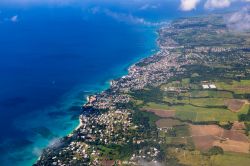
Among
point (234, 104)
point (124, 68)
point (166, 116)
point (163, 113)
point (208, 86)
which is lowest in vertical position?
point (166, 116)

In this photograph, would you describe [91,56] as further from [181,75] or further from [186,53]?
[181,75]

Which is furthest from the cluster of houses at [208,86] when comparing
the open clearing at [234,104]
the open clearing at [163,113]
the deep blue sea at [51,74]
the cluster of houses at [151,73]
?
the deep blue sea at [51,74]

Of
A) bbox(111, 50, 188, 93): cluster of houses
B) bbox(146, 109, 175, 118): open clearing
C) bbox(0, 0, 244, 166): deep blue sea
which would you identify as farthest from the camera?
bbox(111, 50, 188, 93): cluster of houses

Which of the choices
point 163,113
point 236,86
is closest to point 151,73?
point 236,86

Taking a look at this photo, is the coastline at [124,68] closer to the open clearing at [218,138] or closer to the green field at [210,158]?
the green field at [210,158]

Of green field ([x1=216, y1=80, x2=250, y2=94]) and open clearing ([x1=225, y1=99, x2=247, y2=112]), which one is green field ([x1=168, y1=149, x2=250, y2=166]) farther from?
green field ([x1=216, y1=80, x2=250, y2=94])

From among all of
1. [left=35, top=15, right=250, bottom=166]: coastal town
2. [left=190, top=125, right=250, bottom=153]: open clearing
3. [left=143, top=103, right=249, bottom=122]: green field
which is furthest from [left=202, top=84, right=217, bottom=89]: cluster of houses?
[left=190, top=125, right=250, bottom=153]: open clearing

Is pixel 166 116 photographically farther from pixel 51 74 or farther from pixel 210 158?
pixel 51 74

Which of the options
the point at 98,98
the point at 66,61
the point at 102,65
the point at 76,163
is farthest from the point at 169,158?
the point at 66,61
